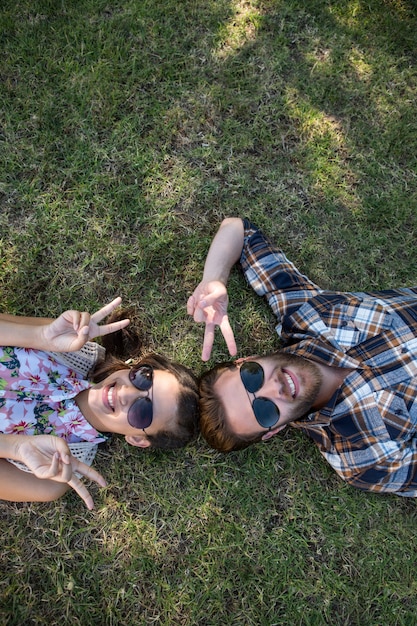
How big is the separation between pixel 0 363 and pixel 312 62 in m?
3.77

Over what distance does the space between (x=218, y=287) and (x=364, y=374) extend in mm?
1348

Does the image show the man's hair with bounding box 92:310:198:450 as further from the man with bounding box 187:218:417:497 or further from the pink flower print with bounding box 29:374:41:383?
the pink flower print with bounding box 29:374:41:383

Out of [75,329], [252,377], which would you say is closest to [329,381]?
[252,377]

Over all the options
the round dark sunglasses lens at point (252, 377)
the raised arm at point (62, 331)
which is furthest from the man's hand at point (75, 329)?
the round dark sunglasses lens at point (252, 377)

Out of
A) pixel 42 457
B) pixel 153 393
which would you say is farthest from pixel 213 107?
pixel 42 457

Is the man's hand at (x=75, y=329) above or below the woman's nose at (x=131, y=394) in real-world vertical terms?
above

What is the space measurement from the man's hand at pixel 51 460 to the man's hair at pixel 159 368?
57 centimetres

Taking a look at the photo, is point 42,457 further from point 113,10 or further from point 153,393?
point 113,10

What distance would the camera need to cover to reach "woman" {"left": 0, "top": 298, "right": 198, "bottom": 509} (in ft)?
9.47

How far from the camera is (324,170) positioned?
4.03m

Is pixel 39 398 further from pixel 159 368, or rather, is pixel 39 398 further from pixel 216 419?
pixel 216 419

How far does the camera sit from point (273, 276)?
356 centimetres

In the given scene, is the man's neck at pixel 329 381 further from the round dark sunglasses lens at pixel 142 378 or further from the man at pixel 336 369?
the round dark sunglasses lens at pixel 142 378

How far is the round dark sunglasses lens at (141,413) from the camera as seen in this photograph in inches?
118
